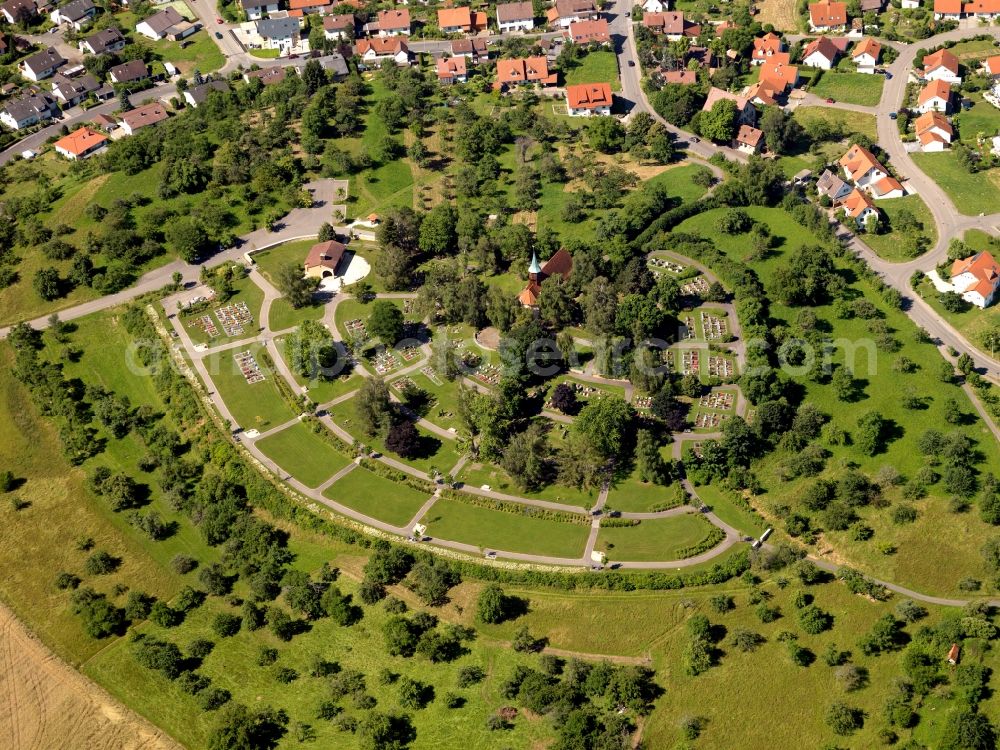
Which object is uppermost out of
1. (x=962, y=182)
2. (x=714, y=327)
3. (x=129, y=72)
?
(x=129, y=72)

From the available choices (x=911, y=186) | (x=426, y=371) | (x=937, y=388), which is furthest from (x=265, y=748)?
(x=911, y=186)

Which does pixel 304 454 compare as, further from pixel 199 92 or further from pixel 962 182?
pixel 962 182

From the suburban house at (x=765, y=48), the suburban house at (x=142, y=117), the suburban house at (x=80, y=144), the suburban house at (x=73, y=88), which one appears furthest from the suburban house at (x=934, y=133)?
the suburban house at (x=73, y=88)

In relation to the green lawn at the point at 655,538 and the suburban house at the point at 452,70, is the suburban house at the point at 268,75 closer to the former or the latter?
the suburban house at the point at 452,70

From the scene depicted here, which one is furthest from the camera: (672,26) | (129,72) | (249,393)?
(672,26)

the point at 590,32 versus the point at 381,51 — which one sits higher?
the point at 590,32

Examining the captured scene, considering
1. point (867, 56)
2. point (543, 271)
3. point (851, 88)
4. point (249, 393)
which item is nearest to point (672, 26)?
point (867, 56)

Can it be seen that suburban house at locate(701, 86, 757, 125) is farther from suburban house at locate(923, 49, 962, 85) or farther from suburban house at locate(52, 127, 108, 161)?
suburban house at locate(52, 127, 108, 161)
